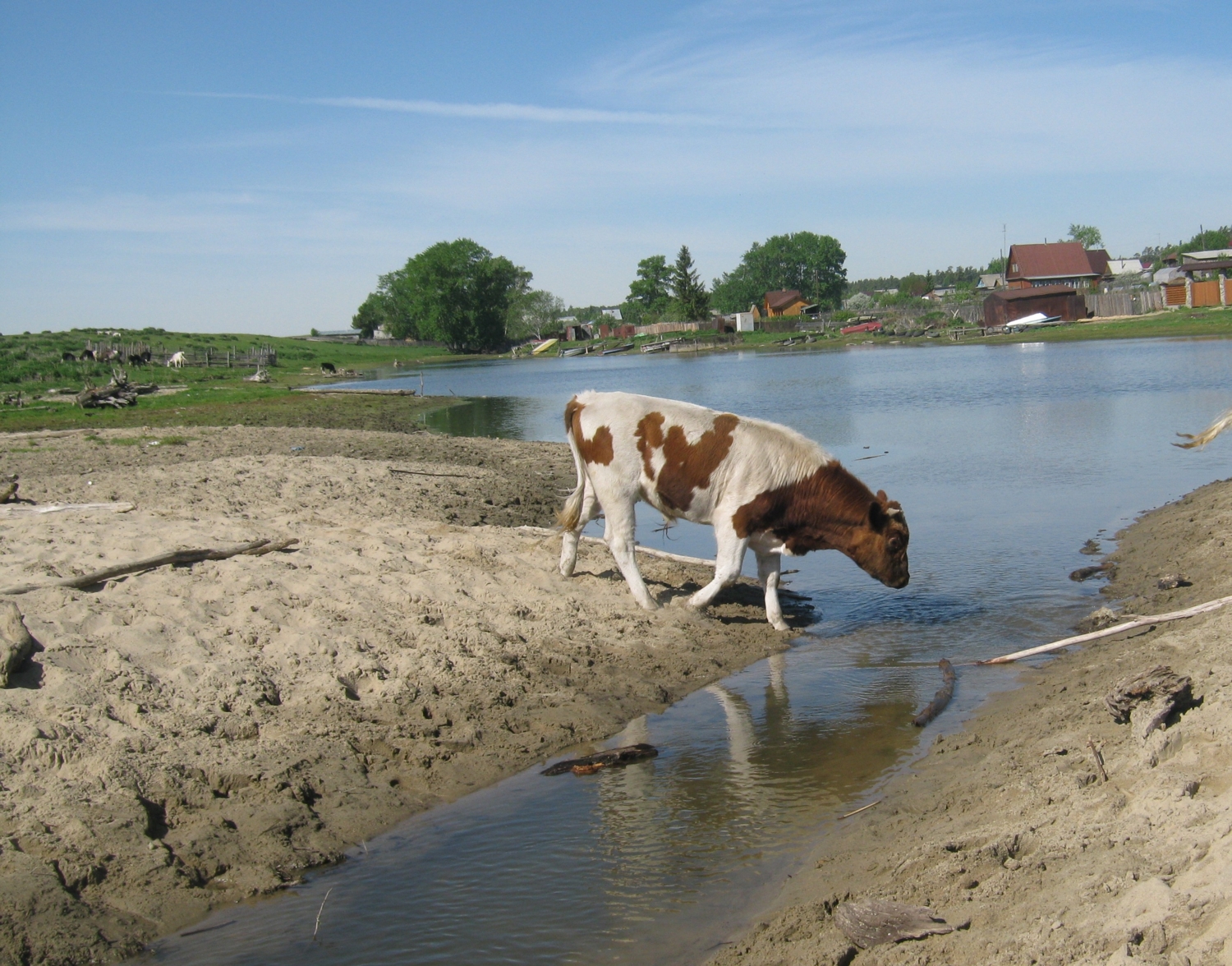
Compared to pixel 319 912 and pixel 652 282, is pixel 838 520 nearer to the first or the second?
→ pixel 319 912

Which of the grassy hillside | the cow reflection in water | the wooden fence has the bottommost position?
the cow reflection in water

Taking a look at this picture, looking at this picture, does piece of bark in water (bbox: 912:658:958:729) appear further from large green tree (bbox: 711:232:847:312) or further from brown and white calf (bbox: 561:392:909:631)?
large green tree (bbox: 711:232:847:312)

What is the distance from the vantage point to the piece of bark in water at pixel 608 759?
24.4ft

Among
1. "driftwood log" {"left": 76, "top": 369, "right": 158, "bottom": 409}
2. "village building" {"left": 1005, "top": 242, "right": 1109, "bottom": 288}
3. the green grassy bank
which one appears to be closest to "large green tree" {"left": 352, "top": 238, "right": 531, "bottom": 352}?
the green grassy bank

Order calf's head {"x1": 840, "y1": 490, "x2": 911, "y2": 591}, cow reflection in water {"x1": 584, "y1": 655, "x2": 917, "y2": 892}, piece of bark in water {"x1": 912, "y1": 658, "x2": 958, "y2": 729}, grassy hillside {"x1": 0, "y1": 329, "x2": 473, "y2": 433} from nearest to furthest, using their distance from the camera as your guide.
→ cow reflection in water {"x1": 584, "y1": 655, "x2": 917, "y2": 892}, piece of bark in water {"x1": 912, "y1": 658, "x2": 958, "y2": 729}, calf's head {"x1": 840, "y1": 490, "x2": 911, "y2": 591}, grassy hillside {"x1": 0, "y1": 329, "x2": 473, "y2": 433}

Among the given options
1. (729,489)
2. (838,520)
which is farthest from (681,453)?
(838,520)

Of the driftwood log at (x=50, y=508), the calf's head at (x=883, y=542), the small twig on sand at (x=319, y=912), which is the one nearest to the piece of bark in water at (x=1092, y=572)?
the calf's head at (x=883, y=542)

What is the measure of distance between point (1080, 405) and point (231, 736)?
30.4 meters

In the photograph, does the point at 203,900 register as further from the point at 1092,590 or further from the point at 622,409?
the point at 1092,590

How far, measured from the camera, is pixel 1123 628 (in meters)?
8.55

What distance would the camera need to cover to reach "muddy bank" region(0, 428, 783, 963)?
5645 millimetres

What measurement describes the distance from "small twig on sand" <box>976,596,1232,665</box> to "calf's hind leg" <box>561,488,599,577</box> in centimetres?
427

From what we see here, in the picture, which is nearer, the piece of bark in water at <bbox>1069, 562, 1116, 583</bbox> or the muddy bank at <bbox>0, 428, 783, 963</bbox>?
the muddy bank at <bbox>0, 428, 783, 963</bbox>

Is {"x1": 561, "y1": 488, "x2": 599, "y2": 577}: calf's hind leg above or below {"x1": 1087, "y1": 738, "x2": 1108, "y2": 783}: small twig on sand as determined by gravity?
above
